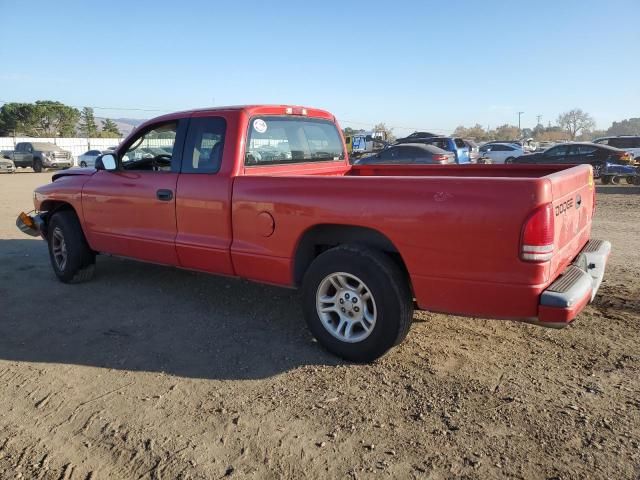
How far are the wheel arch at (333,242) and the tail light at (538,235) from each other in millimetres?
822

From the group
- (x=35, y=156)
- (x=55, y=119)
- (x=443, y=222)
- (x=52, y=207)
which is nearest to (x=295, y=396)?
(x=443, y=222)

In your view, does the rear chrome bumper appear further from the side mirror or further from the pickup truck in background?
the pickup truck in background

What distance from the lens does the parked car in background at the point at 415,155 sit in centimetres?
1692

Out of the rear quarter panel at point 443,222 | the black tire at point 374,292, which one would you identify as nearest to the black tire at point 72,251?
the rear quarter panel at point 443,222

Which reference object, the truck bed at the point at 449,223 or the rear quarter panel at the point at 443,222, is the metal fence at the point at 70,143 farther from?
the rear quarter panel at the point at 443,222

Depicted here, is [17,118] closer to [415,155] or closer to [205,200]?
[415,155]

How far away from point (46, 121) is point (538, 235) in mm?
77169

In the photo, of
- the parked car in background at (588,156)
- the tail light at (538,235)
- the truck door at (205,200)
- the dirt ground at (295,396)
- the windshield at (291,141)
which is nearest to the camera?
the dirt ground at (295,396)

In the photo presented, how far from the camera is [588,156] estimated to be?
61.9ft

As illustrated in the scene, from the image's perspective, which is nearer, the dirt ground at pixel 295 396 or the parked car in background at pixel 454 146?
the dirt ground at pixel 295 396

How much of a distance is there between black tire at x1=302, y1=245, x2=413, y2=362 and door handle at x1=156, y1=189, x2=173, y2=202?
5.56 feet

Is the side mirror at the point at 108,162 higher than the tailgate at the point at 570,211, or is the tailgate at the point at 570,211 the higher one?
the side mirror at the point at 108,162

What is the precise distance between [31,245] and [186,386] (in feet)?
20.8

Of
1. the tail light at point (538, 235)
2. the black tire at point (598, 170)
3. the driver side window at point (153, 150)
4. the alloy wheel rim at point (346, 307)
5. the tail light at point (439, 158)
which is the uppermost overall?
the driver side window at point (153, 150)
